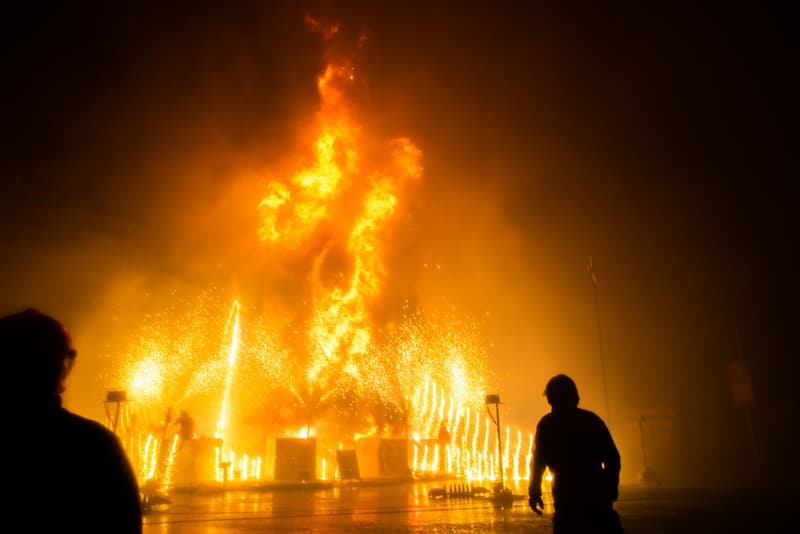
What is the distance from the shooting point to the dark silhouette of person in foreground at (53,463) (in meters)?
2.12

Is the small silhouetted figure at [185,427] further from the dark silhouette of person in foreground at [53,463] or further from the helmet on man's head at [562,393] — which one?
the dark silhouette of person in foreground at [53,463]

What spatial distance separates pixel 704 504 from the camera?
17812 mm

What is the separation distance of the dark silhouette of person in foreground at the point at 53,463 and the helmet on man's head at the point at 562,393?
453 cm

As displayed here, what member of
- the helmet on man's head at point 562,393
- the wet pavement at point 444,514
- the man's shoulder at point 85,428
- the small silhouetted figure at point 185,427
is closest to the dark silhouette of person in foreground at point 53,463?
the man's shoulder at point 85,428

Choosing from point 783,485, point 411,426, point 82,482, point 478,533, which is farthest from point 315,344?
point 82,482

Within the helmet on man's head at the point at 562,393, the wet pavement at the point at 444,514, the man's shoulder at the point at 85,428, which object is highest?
the helmet on man's head at the point at 562,393

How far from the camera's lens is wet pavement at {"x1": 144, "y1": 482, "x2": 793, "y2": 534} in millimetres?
12695

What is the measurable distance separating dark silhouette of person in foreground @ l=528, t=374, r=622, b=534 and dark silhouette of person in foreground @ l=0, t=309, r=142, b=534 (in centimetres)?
440

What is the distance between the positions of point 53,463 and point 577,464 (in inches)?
189

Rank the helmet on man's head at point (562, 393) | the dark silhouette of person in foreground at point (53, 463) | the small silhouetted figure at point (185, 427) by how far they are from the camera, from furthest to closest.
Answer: the small silhouetted figure at point (185, 427) → the helmet on man's head at point (562, 393) → the dark silhouette of person in foreground at point (53, 463)

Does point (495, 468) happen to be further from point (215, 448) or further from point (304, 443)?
point (215, 448)

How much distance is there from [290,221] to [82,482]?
50874 mm

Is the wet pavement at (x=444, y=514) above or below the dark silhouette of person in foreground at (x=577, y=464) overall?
below

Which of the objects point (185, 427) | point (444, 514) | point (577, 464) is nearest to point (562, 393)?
point (577, 464)
